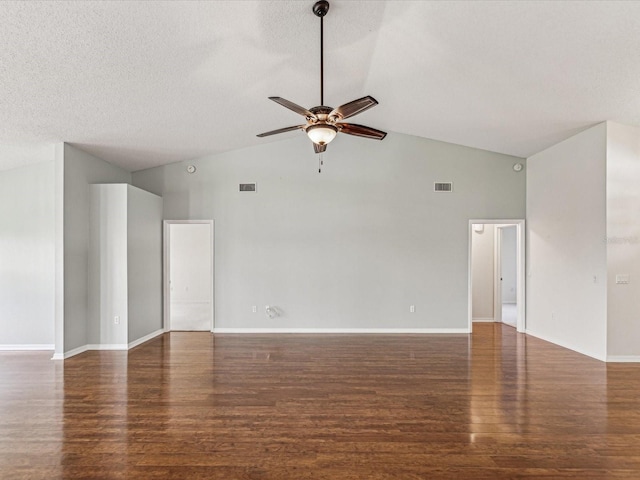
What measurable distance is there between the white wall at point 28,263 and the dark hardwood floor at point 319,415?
51 cm

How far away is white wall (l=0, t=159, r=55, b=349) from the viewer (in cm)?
511

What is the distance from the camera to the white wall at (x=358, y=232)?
6105 millimetres

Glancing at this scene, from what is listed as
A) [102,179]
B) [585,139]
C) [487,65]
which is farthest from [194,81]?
[585,139]

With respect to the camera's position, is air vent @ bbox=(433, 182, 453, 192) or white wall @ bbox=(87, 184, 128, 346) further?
air vent @ bbox=(433, 182, 453, 192)

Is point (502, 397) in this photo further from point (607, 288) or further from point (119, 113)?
point (119, 113)

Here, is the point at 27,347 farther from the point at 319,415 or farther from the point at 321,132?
the point at 321,132

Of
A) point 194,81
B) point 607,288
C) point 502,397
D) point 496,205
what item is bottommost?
point 502,397

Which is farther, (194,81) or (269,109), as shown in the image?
(269,109)

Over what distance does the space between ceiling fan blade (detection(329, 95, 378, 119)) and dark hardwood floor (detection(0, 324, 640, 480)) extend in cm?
252

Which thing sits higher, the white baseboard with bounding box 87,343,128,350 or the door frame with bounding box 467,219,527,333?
the door frame with bounding box 467,219,527,333

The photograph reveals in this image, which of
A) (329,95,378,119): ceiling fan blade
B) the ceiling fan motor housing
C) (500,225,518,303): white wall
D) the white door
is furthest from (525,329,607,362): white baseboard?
the white door

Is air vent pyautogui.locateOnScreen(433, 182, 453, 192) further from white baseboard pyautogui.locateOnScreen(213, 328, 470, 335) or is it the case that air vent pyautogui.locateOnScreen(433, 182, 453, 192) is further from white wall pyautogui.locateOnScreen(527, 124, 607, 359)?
white baseboard pyautogui.locateOnScreen(213, 328, 470, 335)

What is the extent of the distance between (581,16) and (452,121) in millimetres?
2434

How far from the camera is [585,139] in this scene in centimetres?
480
